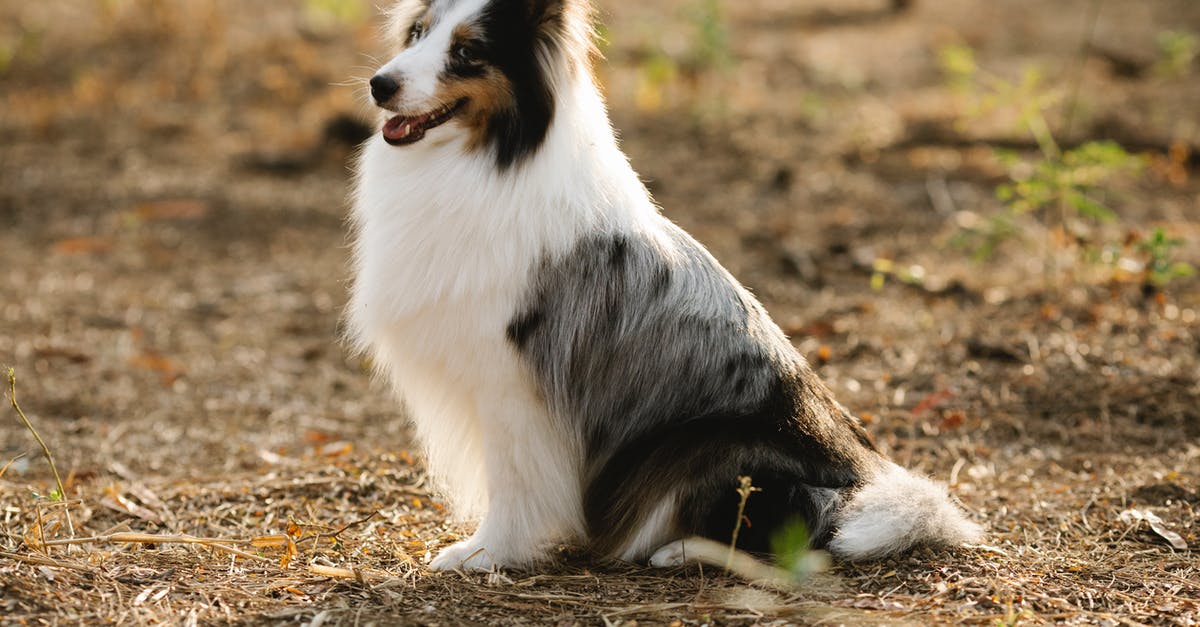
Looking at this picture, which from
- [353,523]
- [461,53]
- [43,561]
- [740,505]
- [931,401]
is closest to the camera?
[740,505]

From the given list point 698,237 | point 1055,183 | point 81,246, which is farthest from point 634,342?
point 81,246

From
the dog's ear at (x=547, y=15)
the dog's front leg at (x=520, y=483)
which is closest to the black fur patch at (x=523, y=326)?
the dog's front leg at (x=520, y=483)

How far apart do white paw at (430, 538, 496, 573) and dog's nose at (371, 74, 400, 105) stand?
142 centimetres

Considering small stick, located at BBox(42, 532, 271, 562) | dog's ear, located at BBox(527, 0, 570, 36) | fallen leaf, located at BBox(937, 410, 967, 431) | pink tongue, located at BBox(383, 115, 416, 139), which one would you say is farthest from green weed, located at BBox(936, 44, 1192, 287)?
small stick, located at BBox(42, 532, 271, 562)

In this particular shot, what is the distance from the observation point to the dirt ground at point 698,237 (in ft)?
11.6

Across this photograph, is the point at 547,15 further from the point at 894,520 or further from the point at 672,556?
the point at 894,520

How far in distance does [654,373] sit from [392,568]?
1033 millimetres

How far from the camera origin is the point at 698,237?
25.8 feet

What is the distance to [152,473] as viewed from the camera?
198 inches

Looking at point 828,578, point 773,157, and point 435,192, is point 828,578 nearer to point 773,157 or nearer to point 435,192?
point 435,192

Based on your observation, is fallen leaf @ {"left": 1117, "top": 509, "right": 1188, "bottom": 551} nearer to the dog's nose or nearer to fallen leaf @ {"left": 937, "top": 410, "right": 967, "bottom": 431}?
fallen leaf @ {"left": 937, "top": 410, "right": 967, "bottom": 431}

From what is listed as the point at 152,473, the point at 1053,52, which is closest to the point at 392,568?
the point at 152,473

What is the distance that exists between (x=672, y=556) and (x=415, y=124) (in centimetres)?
155

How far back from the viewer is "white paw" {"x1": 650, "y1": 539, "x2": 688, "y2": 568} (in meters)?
3.66
